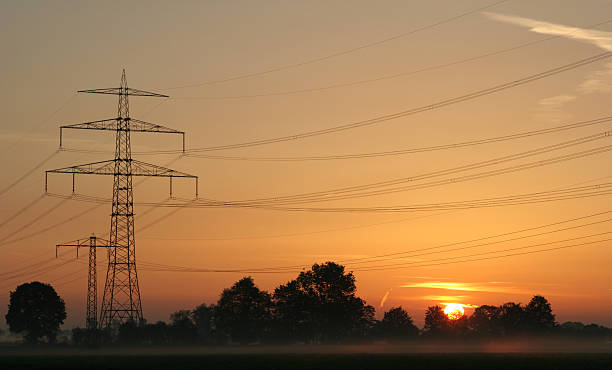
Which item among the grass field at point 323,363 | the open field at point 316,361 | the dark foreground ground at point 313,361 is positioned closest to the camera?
the grass field at point 323,363

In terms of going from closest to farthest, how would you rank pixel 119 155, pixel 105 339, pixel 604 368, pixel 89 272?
pixel 604 368
pixel 119 155
pixel 89 272
pixel 105 339

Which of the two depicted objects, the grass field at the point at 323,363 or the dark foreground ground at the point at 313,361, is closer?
the grass field at the point at 323,363

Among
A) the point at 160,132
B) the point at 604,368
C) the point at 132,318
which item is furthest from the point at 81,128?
the point at 604,368

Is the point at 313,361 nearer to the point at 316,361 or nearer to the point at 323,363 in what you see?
the point at 316,361

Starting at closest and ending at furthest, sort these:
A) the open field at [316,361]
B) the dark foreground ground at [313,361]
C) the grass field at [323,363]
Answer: the grass field at [323,363], the dark foreground ground at [313,361], the open field at [316,361]

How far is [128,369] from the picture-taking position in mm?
87812

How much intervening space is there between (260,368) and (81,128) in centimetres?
3898

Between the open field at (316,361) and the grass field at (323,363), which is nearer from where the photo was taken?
the grass field at (323,363)

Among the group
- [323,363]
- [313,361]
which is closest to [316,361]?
[313,361]

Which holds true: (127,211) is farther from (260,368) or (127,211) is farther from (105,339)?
(105,339)

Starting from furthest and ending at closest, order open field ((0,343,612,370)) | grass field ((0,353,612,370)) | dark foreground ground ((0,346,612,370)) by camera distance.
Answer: open field ((0,343,612,370)) → dark foreground ground ((0,346,612,370)) → grass field ((0,353,612,370))

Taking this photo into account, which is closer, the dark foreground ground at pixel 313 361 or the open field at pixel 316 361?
the dark foreground ground at pixel 313 361

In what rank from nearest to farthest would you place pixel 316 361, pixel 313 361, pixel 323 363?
pixel 323 363 → pixel 313 361 → pixel 316 361

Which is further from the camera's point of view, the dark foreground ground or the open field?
the open field
